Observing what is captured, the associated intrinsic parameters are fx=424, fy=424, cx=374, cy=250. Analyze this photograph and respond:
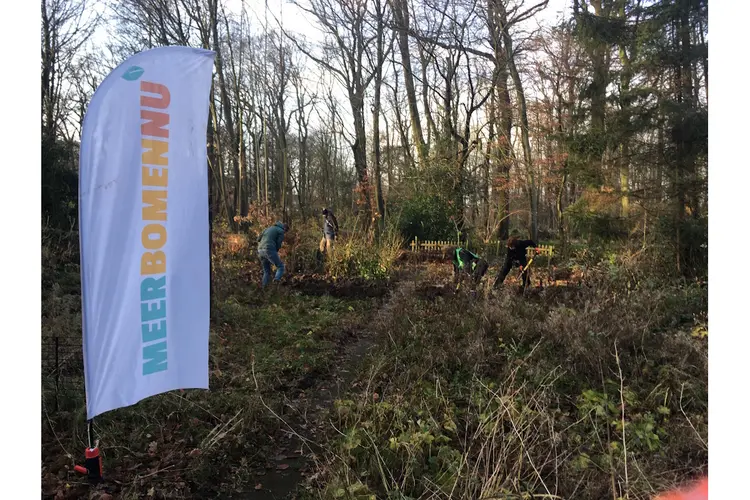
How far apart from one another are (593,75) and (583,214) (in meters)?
3.16

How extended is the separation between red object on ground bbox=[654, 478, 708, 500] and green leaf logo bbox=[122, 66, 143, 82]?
4.40 m

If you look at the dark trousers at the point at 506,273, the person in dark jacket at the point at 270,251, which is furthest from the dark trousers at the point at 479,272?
the person in dark jacket at the point at 270,251

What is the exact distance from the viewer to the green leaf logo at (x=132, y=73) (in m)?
2.88

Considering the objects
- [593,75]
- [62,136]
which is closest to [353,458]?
[593,75]

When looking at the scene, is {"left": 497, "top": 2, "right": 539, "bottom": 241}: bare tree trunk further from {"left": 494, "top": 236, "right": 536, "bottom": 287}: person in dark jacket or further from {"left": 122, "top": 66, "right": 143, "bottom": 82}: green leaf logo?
{"left": 122, "top": 66, "right": 143, "bottom": 82}: green leaf logo

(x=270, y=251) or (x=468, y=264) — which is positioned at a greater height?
(x=270, y=251)

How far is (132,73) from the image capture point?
9.54ft

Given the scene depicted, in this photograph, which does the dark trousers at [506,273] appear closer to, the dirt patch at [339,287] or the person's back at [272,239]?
the dirt patch at [339,287]

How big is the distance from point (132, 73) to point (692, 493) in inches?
187

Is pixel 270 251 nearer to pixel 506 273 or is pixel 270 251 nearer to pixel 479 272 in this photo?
pixel 479 272

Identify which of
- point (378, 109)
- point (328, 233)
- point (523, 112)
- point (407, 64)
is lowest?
point (328, 233)

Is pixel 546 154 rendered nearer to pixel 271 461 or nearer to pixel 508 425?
pixel 508 425

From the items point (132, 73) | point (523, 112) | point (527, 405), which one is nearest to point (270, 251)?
point (132, 73)

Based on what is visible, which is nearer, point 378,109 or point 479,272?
point 479,272
